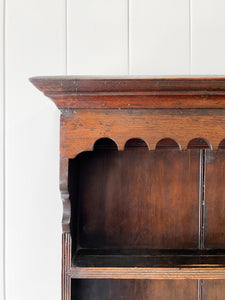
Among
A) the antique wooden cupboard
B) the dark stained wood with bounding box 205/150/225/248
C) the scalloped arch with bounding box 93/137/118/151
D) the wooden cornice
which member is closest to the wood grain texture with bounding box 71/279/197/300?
the antique wooden cupboard

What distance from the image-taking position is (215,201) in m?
0.72

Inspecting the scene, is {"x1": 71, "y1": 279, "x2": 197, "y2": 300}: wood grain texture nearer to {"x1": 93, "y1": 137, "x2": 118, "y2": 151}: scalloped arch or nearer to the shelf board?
the shelf board

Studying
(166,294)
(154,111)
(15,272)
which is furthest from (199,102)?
(15,272)

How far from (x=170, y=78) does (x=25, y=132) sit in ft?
1.39

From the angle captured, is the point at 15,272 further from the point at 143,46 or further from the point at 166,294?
the point at 143,46

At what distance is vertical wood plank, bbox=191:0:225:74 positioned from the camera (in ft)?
2.47

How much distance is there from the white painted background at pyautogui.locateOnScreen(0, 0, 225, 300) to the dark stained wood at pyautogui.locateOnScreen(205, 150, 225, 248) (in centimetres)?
24

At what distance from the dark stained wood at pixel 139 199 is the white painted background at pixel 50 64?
10cm

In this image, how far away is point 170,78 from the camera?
0.50m

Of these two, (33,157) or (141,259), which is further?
(33,157)

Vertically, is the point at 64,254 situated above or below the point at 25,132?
below

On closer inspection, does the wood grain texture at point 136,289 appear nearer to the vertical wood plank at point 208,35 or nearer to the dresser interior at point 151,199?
the dresser interior at point 151,199

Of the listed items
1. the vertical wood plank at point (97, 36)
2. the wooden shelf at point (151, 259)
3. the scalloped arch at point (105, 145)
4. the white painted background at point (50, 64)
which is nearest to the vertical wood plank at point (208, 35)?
the white painted background at point (50, 64)

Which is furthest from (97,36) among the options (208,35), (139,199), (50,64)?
(139,199)
